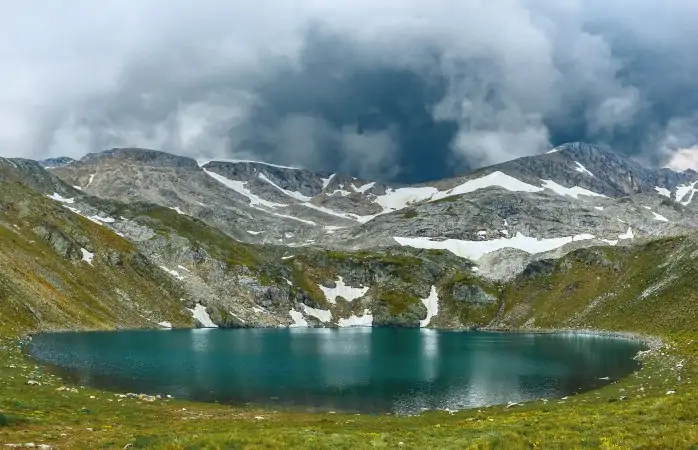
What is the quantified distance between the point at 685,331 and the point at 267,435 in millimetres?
105759

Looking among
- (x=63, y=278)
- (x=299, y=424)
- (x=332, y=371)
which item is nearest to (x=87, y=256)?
(x=63, y=278)

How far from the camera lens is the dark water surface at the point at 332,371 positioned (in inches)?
2382

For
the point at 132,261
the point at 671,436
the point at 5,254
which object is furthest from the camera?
the point at 132,261

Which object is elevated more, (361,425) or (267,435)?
(267,435)

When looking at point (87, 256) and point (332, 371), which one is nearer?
point (332, 371)

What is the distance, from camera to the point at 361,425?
41094 mm

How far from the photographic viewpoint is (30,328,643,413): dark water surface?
60.5 m

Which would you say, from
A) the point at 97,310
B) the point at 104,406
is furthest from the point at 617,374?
the point at 97,310

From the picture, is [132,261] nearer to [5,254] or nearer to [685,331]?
[5,254]

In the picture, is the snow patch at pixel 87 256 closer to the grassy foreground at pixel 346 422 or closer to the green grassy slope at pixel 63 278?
the green grassy slope at pixel 63 278

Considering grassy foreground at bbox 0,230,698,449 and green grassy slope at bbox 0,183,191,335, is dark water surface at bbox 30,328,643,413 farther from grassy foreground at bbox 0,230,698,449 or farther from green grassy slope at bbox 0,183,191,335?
green grassy slope at bbox 0,183,191,335

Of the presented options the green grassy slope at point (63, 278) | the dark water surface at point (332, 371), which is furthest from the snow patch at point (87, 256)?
the dark water surface at point (332, 371)

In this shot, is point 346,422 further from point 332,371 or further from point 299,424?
point 332,371

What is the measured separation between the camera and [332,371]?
273 ft
